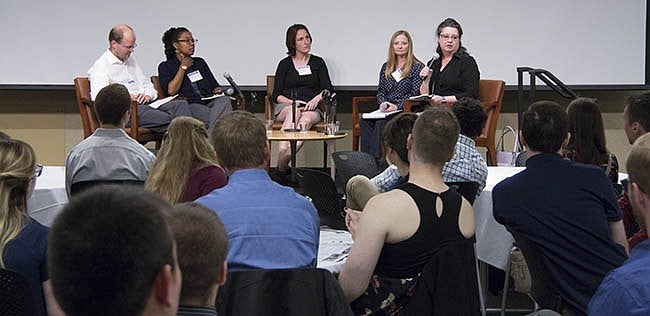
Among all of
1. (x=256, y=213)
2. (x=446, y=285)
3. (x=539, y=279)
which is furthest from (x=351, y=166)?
(x=256, y=213)

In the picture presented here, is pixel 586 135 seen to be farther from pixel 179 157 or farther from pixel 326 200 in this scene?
pixel 179 157

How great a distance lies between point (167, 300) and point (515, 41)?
7.50m

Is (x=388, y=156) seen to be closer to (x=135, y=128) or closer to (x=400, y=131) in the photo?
(x=400, y=131)

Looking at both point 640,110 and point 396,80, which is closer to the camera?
point 640,110

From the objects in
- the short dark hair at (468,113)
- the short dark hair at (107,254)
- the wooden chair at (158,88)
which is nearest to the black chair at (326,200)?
the short dark hair at (468,113)

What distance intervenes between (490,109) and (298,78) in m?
1.74

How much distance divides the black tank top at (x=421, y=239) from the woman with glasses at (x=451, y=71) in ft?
15.2

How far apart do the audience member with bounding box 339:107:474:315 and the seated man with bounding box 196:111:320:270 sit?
7.5 inches

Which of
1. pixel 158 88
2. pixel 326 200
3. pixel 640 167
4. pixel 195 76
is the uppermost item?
pixel 640 167

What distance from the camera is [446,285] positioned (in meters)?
2.65

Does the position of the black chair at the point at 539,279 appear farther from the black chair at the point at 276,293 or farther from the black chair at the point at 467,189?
the black chair at the point at 276,293

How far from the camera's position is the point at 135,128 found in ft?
23.4

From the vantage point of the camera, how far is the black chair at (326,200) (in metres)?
4.21

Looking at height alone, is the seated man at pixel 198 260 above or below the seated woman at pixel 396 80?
above
